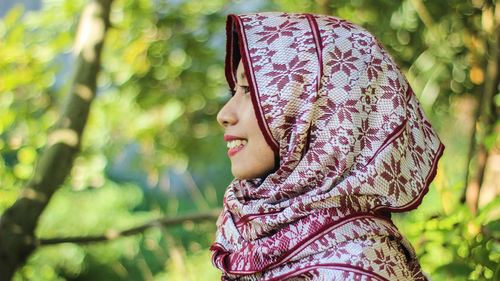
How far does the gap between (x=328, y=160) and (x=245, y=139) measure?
0.18 meters

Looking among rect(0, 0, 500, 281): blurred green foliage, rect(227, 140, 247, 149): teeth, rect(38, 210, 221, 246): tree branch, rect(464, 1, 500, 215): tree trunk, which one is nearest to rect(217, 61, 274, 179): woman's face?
rect(227, 140, 247, 149): teeth

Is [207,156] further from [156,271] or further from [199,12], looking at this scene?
[156,271]

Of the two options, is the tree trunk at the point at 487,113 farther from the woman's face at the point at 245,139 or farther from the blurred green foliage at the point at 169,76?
the woman's face at the point at 245,139

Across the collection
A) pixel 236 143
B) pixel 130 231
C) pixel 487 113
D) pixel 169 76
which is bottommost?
pixel 130 231

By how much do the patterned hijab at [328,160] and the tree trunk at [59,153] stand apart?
1.02 m

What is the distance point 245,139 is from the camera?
41.0 inches

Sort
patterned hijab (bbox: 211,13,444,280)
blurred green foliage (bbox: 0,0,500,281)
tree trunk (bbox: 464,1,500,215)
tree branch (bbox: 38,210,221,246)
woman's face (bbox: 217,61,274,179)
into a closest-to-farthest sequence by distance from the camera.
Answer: patterned hijab (bbox: 211,13,444,280) → woman's face (bbox: 217,61,274,179) → tree trunk (bbox: 464,1,500,215) → tree branch (bbox: 38,210,221,246) → blurred green foliage (bbox: 0,0,500,281)

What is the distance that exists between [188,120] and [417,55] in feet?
3.64

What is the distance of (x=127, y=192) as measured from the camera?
4.28m

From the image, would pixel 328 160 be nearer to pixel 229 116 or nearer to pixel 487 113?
pixel 229 116

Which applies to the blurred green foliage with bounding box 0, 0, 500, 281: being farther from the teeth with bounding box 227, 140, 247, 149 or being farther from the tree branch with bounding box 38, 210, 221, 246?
the teeth with bounding box 227, 140, 247, 149

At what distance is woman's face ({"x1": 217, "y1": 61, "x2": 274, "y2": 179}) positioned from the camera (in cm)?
102

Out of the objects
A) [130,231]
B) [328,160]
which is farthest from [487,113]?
[130,231]

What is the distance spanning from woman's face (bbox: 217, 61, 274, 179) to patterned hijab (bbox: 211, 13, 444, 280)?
0.03m
